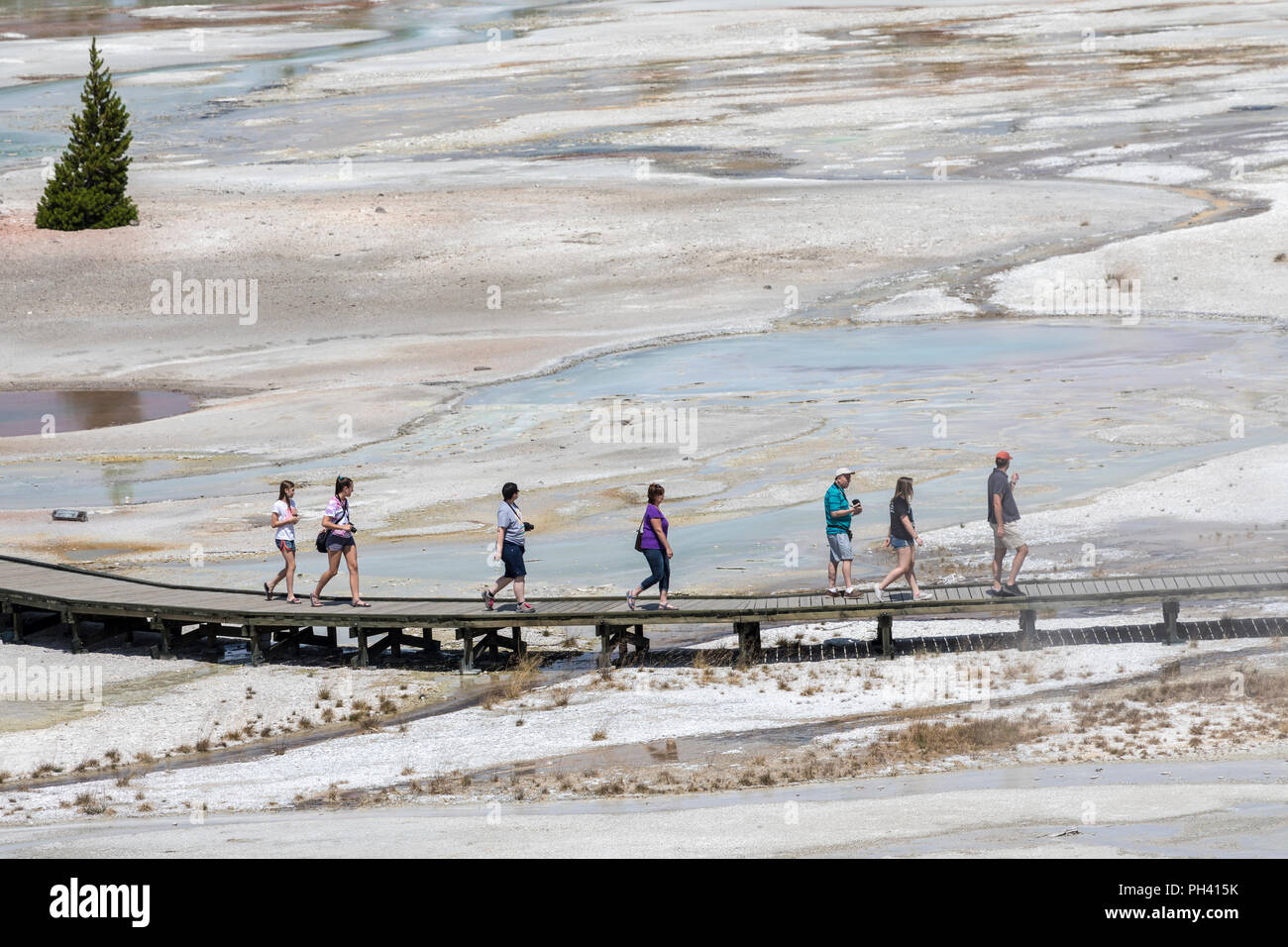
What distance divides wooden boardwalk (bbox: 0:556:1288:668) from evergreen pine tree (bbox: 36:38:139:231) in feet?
92.9

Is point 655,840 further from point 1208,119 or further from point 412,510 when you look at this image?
point 1208,119

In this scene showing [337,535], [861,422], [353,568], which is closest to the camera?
[337,535]

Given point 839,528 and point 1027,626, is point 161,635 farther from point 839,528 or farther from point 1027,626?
point 1027,626

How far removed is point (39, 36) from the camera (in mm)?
105875

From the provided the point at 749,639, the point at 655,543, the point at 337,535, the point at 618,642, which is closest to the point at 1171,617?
the point at 749,639

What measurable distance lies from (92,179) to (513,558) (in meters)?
34.7

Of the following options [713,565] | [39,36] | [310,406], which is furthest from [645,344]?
[39,36]

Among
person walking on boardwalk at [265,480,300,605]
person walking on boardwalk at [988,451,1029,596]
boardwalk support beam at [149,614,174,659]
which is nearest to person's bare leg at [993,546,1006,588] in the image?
person walking on boardwalk at [988,451,1029,596]

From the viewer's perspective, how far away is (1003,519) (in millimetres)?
19547

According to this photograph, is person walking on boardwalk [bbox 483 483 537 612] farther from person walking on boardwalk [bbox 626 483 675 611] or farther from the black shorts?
person walking on boardwalk [bbox 626 483 675 611]

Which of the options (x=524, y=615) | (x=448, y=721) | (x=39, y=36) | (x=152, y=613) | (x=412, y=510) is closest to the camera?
(x=448, y=721)

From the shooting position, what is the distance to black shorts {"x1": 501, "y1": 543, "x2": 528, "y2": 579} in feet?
66.0

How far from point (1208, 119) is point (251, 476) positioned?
4070cm

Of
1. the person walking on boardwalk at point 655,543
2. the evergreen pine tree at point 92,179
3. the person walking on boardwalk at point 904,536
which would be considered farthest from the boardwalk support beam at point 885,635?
the evergreen pine tree at point 92,179
